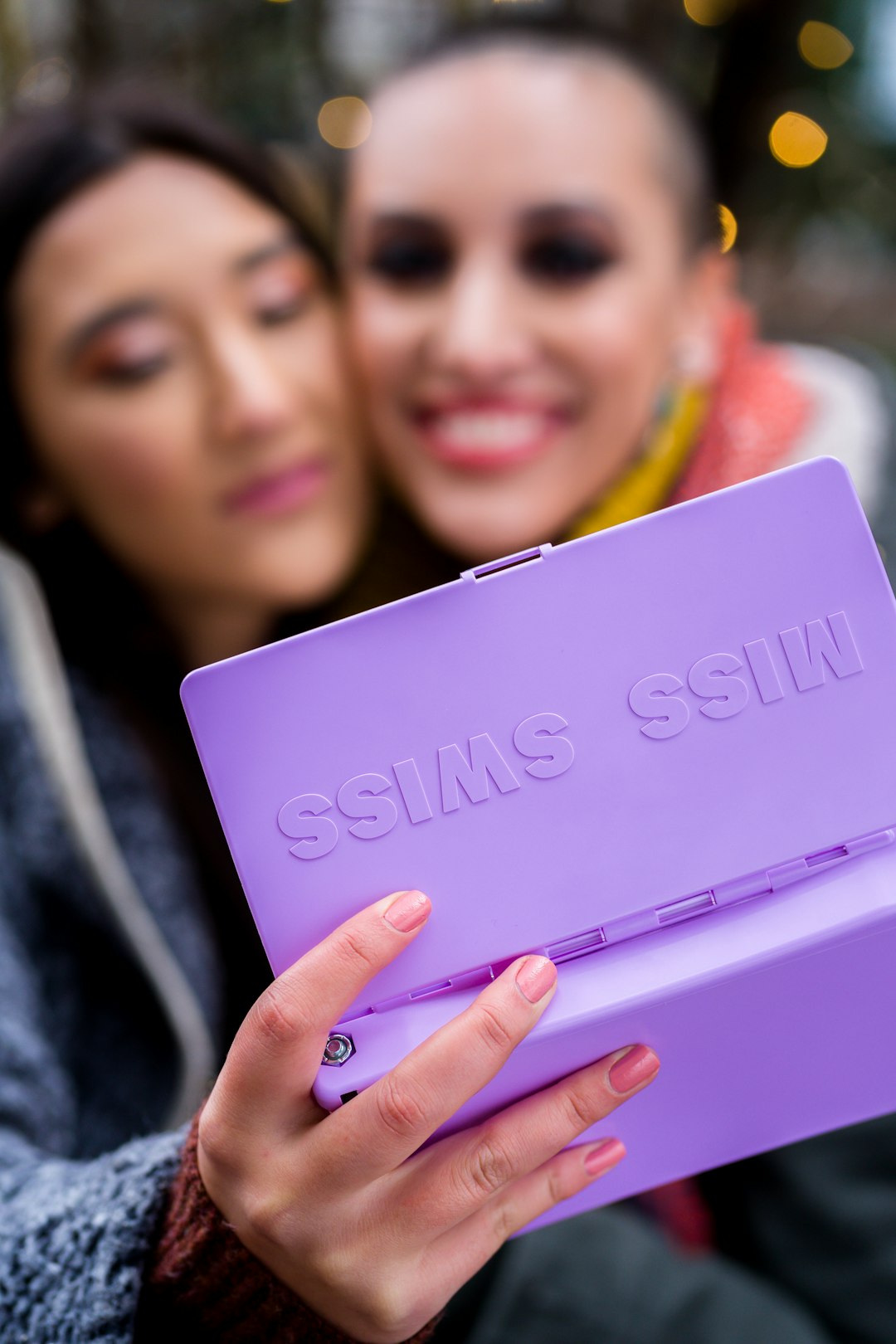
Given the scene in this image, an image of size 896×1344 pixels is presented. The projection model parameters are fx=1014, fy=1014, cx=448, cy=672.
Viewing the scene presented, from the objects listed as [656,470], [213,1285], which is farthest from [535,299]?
[213,1285]

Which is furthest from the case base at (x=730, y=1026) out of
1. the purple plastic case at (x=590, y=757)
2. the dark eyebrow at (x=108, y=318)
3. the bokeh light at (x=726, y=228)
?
the bokeh light at (x=726, y=228)

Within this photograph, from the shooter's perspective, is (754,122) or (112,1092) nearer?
(112,1092)

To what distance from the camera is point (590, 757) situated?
48 centimetres

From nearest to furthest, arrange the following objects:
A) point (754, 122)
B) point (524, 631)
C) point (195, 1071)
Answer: point (524, 631) → point (195, 1071) → point (754, 122)

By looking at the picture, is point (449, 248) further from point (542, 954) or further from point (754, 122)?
point (754, 122)

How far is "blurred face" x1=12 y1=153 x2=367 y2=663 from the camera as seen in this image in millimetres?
904

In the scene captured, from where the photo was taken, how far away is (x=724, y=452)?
106 cm

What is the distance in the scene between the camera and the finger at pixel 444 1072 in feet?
1.48

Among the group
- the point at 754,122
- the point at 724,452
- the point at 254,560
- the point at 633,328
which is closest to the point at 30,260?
the point at 254,560

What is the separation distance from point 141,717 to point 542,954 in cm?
70

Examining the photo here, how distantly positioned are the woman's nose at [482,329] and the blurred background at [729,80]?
659 mm

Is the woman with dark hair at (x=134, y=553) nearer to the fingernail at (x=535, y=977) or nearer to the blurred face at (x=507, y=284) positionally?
the blurred face at (x=507, y=284)

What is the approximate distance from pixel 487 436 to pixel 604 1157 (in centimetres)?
65

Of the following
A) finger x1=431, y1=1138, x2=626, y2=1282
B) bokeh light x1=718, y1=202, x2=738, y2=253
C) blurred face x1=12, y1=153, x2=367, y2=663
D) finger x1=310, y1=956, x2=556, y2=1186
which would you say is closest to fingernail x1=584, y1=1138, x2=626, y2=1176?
finger x1=431, y1=1138, x2=626, y2=1282
